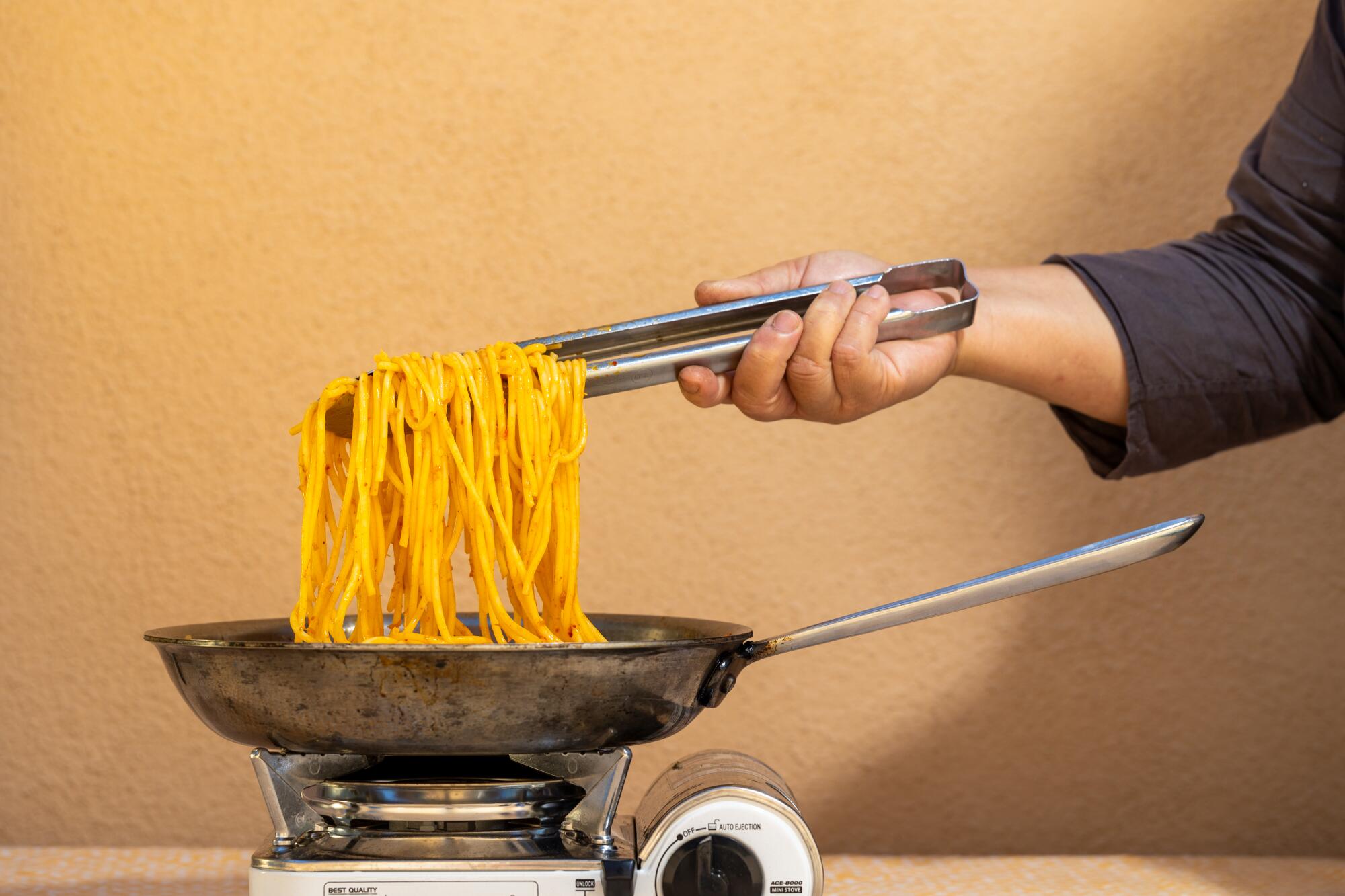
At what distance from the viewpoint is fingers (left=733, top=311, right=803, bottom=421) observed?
1.06 metres

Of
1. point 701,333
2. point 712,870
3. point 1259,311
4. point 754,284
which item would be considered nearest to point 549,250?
point 754,284

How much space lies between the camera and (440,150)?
1632mm

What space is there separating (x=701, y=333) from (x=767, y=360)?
7cm

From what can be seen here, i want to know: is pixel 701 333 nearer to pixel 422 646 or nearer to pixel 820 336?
pixel 820 336

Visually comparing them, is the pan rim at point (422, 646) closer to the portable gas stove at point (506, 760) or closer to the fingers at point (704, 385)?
the portable gas stove at point (506, 760)

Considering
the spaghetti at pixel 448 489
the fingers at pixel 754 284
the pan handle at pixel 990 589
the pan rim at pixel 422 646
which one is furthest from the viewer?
the fingers at pixel 754 284

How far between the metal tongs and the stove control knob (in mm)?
394

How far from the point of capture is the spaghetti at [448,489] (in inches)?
38.4

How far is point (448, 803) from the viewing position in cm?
81

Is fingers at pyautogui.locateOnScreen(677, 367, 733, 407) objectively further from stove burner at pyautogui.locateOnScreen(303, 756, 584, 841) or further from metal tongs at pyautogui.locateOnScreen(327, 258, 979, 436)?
stove burner at pyautogui.locateOnScreen(303, 756, 584, 841)

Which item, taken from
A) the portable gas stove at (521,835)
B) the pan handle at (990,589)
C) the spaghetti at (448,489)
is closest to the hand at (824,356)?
the spaghetti at (448,489)

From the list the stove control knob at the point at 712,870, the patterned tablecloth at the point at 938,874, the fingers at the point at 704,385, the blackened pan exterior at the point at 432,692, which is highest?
the fingers at the point at 704,385

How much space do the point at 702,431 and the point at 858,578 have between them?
312 mm

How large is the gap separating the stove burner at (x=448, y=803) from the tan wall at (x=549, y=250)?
31.4 inches
